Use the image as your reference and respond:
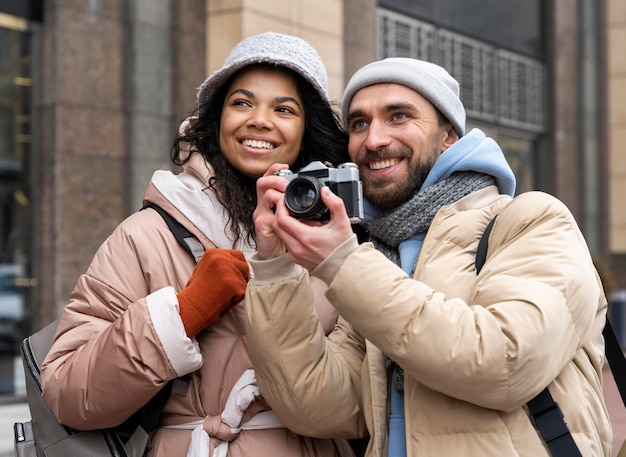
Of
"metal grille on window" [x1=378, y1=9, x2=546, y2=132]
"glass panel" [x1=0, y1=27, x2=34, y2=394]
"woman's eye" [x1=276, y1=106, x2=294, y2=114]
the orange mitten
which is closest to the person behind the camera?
the orange mitten

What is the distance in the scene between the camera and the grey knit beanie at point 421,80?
286 cm

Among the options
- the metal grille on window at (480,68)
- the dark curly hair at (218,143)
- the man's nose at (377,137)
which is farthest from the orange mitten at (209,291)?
the metal grille on window at (480,68)

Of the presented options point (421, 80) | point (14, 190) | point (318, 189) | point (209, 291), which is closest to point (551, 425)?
point (318, 189)

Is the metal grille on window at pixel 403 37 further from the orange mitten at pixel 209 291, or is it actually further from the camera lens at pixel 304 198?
the camera lens at pixel 304 198

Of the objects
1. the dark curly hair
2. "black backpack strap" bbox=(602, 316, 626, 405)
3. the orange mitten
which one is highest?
the dark curly hair

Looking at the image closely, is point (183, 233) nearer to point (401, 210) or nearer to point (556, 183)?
point (401, 210)

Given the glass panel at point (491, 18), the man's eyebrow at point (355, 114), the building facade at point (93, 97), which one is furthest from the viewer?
the glass panel at point (491, 18)

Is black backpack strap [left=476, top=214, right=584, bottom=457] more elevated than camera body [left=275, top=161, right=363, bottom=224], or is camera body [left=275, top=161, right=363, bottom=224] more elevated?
camera body [left=275, top=161, right=363, bottom=224]

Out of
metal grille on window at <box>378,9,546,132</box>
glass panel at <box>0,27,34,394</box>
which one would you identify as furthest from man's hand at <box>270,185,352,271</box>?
metal grille on window at <box>378,9,546,132</box>

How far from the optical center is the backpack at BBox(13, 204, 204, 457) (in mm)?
2729

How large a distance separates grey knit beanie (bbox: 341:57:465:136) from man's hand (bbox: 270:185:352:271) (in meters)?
0.65

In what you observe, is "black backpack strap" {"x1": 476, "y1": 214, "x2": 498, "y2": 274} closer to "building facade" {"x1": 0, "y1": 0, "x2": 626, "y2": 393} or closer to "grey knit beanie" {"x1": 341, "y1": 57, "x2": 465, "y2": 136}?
"grey knit beanie" {"x1": 341, "y1": 57, "x2": 465, "y2": 136}

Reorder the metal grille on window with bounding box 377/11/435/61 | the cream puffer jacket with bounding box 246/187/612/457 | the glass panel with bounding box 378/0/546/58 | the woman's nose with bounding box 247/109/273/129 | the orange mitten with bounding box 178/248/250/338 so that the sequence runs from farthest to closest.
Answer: the glass panel with bounding box 378/0/546/58 → the metal grille on window with bounding box 377/11/435/61 → the woman's nose with bounding box 247/109/273/129 → the orange mitten with bounding box 178/248/250/338 → the cream puffer jacket with bounding box 246/187/612/457

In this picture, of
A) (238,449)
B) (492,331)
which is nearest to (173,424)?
(238,449)
